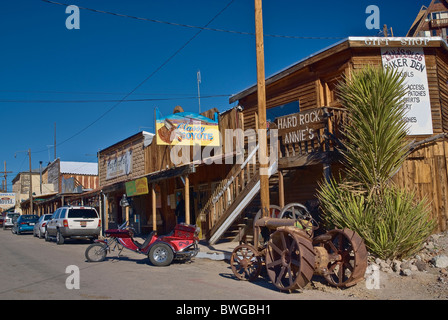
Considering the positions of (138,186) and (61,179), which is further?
(61,179)

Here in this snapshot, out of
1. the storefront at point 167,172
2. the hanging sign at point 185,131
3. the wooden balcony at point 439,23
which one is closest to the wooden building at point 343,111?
the storefront at point 167,172

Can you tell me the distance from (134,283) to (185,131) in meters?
10.2

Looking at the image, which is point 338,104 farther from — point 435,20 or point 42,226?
point 435,20

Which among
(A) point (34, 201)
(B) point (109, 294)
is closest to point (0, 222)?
(A) point (34, 201)

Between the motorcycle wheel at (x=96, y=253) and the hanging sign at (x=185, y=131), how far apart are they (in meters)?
6.41

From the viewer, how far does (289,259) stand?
7.67m

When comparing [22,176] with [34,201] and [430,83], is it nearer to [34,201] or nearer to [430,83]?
[34,201]

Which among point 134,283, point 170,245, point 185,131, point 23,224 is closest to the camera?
point 134,283

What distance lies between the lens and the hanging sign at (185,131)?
17938mm

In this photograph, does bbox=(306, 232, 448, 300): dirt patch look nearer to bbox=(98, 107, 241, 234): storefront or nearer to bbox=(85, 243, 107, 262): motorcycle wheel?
bbox=(85, 243, 107, 262): motorcycle wheel

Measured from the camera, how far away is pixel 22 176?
213ft

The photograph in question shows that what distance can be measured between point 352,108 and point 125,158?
58.8 ft

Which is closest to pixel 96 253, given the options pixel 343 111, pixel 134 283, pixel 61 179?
pixel 134 283

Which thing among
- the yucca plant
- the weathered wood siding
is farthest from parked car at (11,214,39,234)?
the yucca plant
